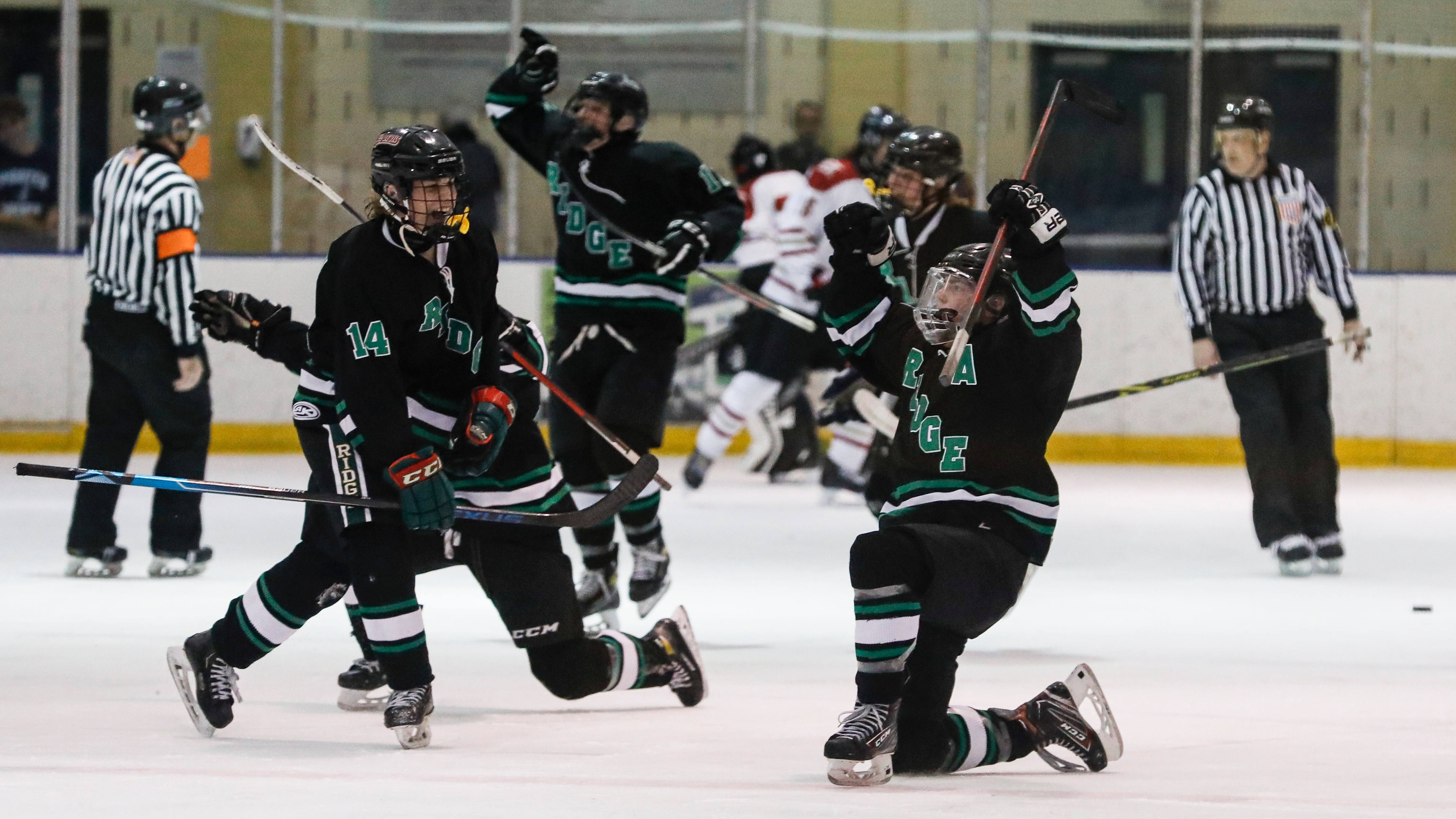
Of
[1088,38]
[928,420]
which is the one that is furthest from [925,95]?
[928,420]

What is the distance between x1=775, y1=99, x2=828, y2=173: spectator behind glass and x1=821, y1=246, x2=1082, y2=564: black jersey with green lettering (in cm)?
579

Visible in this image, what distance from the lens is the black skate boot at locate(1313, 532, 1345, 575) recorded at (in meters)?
6.36

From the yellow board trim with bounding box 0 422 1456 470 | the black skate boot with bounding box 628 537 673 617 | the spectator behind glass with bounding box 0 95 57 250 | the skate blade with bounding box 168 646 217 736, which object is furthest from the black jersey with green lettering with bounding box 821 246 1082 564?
the spectator behind glass with bounding box 0 95 57 250

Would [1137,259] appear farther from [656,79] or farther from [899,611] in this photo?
[899,611]

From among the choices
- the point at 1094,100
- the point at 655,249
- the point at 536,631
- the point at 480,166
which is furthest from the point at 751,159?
the point at 536,631

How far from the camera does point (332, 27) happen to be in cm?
1059

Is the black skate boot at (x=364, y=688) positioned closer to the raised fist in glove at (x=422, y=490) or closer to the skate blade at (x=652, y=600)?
the raised fist in glove at (x=422, y=490)

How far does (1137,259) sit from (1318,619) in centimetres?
536

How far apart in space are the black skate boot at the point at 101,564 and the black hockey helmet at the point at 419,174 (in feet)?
8.77

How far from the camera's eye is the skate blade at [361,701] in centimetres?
411

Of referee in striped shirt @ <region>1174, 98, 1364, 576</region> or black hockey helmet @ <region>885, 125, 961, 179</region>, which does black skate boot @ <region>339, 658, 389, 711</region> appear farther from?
referee in striped shirt @ <region>1174, 98, 1364, 576</region>

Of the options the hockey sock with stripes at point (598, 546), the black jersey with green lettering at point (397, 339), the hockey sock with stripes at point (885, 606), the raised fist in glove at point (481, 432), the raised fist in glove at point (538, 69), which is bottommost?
the hockey sock with stripes at point (598, 546)

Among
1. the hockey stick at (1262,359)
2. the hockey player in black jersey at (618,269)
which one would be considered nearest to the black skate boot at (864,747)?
the hockey player in black jersey at (618,269)

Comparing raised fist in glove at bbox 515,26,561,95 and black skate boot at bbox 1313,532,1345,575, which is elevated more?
raised fist in glove at bbox 515,26,561,95
